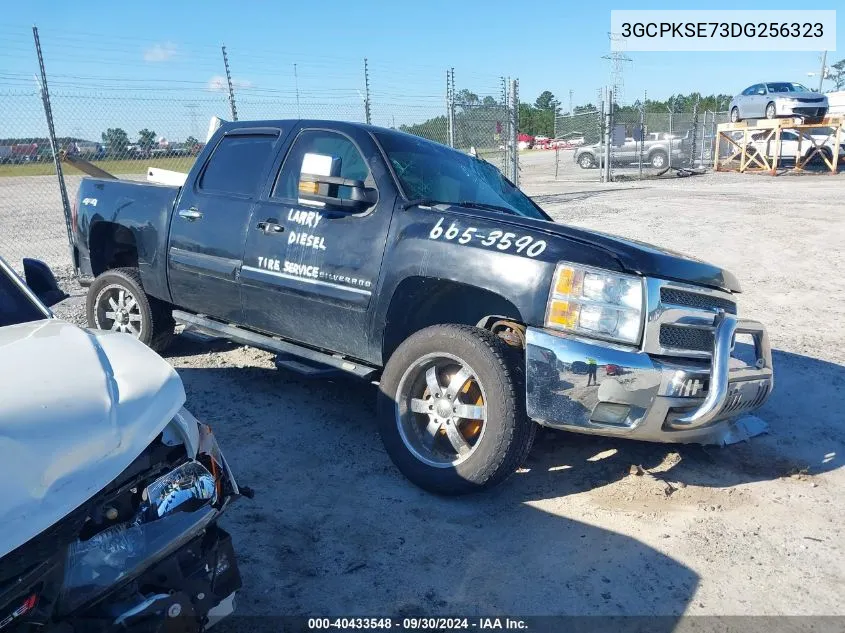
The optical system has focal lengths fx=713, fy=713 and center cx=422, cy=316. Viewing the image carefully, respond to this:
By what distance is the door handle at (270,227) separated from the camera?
456cm

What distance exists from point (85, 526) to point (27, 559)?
259 millimetres

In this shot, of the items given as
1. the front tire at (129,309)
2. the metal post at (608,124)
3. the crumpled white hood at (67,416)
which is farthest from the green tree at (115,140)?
the metal post at (608,124)

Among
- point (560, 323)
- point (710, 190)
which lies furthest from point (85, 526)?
point (710, 190)

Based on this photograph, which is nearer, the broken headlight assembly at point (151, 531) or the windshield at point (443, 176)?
the broken headlight assembly at point (151, 531)

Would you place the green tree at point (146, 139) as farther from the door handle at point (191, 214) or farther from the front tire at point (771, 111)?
the front tire at point (771, 111)

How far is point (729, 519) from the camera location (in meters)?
3.62

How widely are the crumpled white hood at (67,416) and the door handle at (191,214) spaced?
7.67ft

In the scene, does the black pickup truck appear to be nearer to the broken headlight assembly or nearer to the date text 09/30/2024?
the date text 09/30/2024

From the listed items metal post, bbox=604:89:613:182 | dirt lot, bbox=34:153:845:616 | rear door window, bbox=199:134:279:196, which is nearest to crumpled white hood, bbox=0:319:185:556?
dirt lot, bbox=34:153:845:616

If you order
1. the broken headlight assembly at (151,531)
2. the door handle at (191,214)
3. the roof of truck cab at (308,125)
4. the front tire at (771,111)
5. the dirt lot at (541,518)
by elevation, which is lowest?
the dirt lot at (541,518)

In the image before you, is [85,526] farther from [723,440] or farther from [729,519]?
[723,440]

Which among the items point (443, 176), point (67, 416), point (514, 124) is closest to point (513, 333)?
point (443, 176)

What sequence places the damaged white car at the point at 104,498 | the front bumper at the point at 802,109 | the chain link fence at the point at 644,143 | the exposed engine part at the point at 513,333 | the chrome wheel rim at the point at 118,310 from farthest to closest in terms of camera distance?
the chain link fence at the point at 644,143, the front bumper at the point at 802,109, the chrome wheel rim at the point at 118,310, the exposed engine part at the point at 513,333, the damaged white car at the point at 104,498

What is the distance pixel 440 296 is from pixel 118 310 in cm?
320
